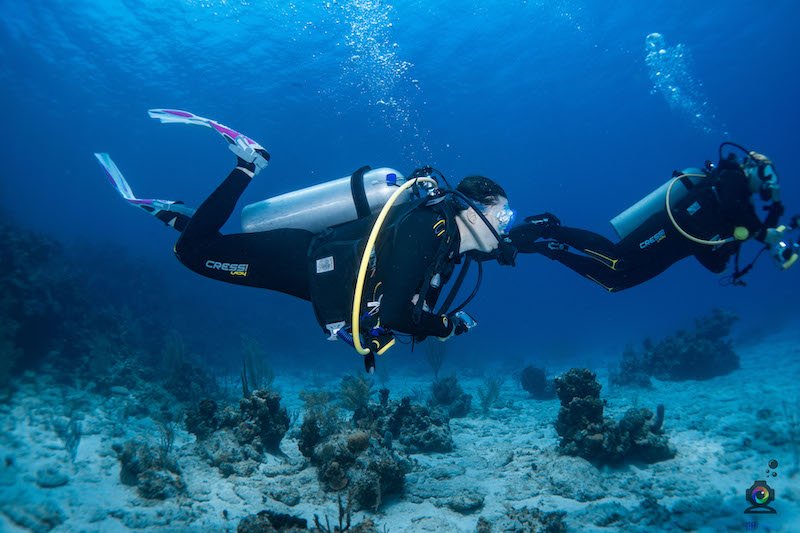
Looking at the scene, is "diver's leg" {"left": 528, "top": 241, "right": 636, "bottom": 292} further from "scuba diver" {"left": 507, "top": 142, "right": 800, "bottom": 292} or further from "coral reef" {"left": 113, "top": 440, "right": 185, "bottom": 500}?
"coral reef" {"left": 113, "top": 440, "right": 185, "bottom": 500}

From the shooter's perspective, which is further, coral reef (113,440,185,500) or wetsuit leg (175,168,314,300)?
coral reef (113,440,185,500)

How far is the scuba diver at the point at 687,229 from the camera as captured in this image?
5.06 metres

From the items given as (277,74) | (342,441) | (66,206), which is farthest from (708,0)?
(66,206)

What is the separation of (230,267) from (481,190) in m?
3.14

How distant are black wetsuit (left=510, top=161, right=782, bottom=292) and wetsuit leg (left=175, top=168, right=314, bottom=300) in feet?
9.93

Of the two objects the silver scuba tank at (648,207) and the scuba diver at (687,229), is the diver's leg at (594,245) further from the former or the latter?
the silver scuba tank at (648,207)

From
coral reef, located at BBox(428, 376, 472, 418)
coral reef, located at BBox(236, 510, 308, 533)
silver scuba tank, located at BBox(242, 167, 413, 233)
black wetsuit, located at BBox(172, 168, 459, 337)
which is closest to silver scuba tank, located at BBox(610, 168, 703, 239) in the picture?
black wetsuit, located at BBox(172, 168, 459, 337)

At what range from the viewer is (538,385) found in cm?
1350

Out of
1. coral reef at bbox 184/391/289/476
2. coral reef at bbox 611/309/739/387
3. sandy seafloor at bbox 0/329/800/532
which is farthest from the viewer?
coral reef at bbox 611/309/739/387

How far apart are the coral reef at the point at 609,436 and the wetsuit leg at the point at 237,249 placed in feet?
16.6

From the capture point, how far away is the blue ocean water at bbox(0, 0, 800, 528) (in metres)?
26.8

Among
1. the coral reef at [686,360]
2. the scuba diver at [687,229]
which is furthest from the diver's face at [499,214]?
the coral reef at [686,360]

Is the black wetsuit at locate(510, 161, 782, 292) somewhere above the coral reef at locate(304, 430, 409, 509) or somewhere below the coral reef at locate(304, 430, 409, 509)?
above

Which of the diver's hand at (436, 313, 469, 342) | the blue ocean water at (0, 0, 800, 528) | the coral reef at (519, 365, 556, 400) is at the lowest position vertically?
the coral reef at (519, 365, 556, 400)
